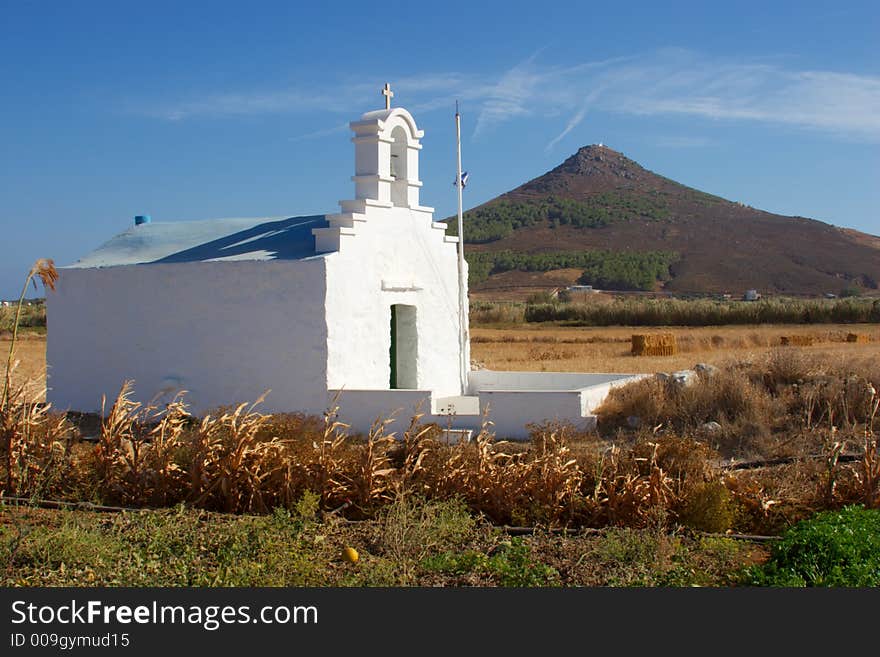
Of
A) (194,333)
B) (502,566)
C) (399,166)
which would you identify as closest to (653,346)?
(399,166)

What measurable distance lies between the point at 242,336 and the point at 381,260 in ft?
9.24

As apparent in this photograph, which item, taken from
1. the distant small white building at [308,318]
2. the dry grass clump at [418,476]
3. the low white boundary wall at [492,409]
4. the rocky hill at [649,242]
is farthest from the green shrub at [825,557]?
the rocky hill at [649,242]

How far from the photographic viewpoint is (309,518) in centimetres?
902

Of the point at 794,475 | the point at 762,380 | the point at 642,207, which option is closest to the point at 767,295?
the point at 642,207

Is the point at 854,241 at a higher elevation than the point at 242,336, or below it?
higher

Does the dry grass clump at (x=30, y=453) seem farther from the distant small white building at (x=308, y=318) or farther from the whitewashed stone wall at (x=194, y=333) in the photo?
the distant small white building at (x=308, y=318)

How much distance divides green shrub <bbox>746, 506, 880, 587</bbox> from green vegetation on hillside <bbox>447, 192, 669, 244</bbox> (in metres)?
102

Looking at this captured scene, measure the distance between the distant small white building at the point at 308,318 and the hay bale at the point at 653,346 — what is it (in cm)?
1312

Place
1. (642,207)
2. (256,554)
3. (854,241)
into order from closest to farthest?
(256,554)
(854,241)
(642,207)

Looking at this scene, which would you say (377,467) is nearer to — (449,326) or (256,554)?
(256,554)

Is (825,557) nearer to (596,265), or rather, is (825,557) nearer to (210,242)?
(210,242)

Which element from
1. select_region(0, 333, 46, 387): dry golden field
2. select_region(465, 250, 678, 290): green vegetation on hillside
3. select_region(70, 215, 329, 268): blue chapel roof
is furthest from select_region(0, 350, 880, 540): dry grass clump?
select_region(465, 250, 678, 290): green vegetation on hillside

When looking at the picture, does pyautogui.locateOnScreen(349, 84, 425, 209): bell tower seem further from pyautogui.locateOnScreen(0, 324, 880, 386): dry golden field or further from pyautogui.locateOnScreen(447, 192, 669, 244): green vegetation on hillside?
pyautogui.locateOnScreen(447, 192, 669, 244): green vegetation on hillside

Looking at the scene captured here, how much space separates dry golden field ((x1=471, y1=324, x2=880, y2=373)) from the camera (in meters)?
27.4
